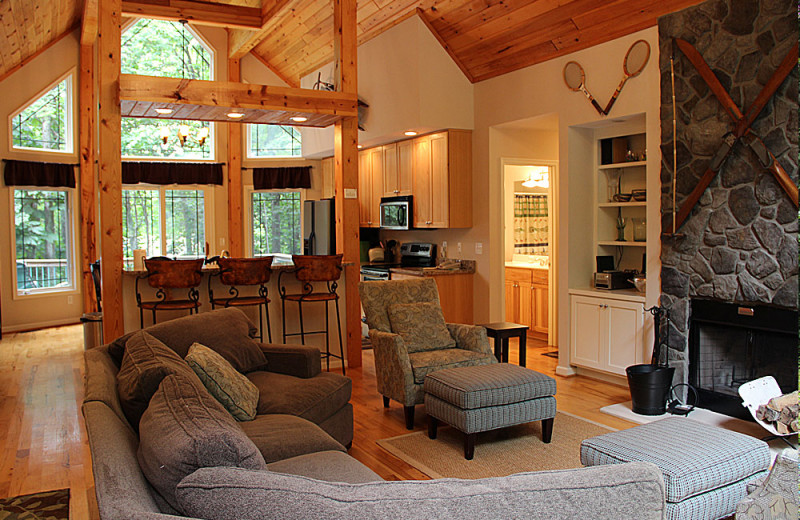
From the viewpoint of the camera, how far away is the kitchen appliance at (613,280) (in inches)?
216

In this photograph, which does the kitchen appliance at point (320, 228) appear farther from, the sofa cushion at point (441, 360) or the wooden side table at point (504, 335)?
the sofa cushion at point (441, 360)

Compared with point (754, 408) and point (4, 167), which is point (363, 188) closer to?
point (4, 167)

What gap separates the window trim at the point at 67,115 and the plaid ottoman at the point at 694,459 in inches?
342

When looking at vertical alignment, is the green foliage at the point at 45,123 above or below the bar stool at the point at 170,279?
above

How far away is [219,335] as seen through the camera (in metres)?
3.72

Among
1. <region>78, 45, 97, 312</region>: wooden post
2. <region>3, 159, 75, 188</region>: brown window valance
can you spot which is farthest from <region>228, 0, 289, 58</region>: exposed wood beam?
<region>3, 159, 75, 188</region>: brown window valance

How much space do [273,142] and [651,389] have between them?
7559mm

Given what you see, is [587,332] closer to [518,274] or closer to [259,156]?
[518,274]

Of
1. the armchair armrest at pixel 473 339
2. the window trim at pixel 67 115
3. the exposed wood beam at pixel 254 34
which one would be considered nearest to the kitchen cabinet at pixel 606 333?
the armchair armrest at pixel 473 339

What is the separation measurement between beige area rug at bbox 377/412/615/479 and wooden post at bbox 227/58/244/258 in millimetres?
6529

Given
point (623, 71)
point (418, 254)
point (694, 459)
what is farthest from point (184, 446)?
point (418, 254)

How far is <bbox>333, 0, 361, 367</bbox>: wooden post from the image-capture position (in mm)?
6102

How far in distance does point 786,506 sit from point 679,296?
8.30 feet

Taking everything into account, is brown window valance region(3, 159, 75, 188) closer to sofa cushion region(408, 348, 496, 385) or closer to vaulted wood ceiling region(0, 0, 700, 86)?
vaulted wood ceiling region(0, 0, 700, 86)
